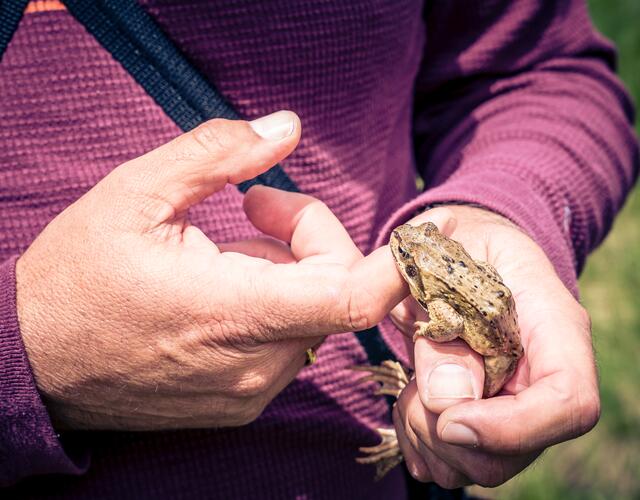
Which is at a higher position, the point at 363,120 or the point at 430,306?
the point at 363,120

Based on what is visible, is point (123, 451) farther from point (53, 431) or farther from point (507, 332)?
point (507, 332)

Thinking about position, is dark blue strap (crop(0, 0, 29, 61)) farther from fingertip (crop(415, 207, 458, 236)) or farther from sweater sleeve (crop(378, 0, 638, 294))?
sweater sleeve (crop(378, 0, 638, 294))

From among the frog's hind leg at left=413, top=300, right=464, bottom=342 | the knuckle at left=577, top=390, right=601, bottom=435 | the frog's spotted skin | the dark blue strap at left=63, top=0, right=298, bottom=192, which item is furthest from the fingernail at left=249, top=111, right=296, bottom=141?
the knuckle at left=577, top=390, right=601, bottom=435

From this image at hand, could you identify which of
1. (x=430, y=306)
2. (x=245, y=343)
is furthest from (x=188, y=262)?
(x=430, y=306)

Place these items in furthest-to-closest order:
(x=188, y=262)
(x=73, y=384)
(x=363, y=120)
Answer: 1. (x=363, y=120)
2. (x=73, y=384)
3. (x=188, y=262)

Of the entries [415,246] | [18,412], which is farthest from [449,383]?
[18,412]
